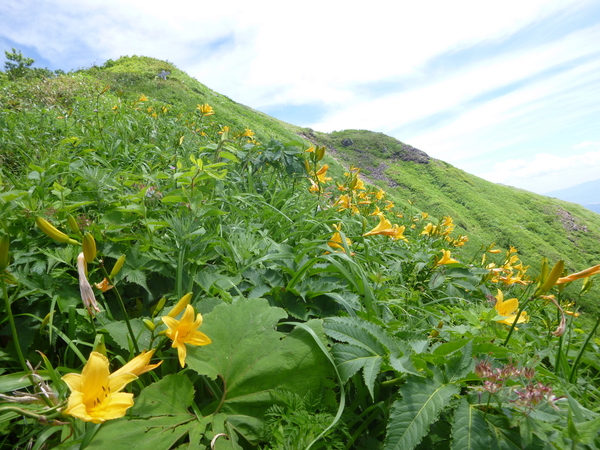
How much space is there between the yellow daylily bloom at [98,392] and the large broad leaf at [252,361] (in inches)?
9.9

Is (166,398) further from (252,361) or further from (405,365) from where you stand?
(405,365)

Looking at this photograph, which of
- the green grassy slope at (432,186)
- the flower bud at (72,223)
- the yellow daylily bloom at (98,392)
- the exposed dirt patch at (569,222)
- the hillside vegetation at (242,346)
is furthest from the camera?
the exposed dirt patch at (569,222)

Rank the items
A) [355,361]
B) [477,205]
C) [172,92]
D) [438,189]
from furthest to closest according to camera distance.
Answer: [438,189] < [477,205] < [172,92] < [355,361]

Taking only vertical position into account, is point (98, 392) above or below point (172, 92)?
below

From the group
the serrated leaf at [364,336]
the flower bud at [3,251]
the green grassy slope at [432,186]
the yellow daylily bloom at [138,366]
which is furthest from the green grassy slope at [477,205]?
the flower bud at [3,251]

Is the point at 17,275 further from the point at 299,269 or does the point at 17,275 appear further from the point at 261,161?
the point at 261,161

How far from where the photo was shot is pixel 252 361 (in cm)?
100

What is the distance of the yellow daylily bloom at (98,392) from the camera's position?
629mm

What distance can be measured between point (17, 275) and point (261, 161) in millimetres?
1939

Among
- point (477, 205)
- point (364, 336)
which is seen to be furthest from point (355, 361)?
point (477, 205)

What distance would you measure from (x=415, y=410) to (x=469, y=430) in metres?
0.12

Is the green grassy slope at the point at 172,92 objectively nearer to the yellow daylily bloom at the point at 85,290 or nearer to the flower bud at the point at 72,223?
the flower bud at the point at 72,223

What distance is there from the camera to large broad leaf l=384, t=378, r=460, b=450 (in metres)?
0.73

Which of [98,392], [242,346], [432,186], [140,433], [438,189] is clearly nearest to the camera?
[98,392]
